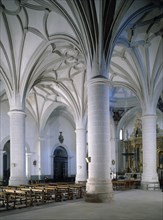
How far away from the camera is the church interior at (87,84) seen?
1427 centimetres

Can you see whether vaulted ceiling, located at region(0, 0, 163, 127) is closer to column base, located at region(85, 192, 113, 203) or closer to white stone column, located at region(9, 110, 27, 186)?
white stone column, located at region(9, 110, 27, 186)

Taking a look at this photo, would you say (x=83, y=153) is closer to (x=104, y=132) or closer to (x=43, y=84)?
(x=43, y=84)

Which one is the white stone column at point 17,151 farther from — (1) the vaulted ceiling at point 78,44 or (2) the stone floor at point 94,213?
(2) the stone floor at point 94,213

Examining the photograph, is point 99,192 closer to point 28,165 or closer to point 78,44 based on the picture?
point 78,44

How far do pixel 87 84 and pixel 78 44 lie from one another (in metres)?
2.74

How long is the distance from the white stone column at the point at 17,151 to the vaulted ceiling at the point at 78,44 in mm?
1216

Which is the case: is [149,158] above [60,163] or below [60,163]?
above

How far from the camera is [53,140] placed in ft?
114

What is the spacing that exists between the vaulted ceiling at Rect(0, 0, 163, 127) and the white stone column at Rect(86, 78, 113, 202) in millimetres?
1020

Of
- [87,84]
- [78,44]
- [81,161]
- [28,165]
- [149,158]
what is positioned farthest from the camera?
[28,165]

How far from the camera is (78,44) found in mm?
16609

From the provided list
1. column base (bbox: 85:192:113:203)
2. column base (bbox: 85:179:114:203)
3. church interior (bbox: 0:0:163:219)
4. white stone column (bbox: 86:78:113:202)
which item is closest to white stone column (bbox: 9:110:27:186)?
church interior (bbox: 0:0:163:219)

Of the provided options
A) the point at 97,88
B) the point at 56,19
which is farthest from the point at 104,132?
the point at 56,19

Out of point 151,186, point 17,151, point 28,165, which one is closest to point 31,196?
point 17,151
